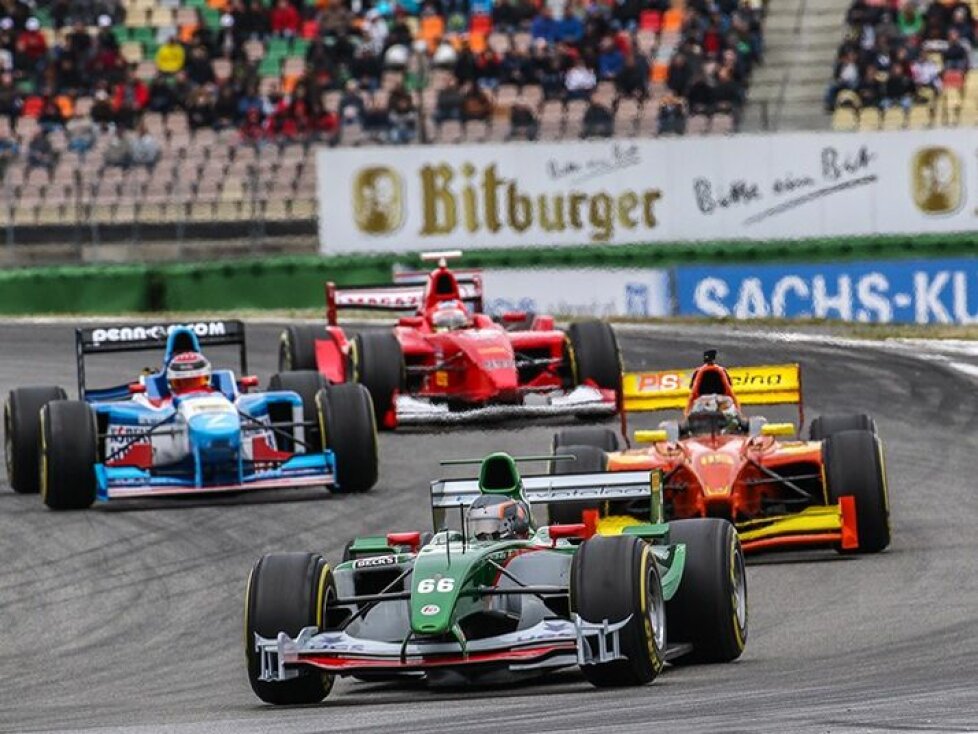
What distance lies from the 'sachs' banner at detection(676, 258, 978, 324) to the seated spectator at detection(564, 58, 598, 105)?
3965 millimetres

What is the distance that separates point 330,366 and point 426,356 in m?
1.27

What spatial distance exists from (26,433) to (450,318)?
527cm

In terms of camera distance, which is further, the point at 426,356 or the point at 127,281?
the point at 127,281

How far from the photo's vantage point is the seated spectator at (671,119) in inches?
1404

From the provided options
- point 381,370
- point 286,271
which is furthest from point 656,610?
point 286,271

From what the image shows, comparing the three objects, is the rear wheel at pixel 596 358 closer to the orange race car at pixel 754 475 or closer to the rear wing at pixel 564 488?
the orange race car at pixel 754 475

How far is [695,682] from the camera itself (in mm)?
10617

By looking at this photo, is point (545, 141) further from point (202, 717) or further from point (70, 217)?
point (202, 717)

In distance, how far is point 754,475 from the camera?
1559 cm

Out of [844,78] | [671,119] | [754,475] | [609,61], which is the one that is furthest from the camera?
[609,61]

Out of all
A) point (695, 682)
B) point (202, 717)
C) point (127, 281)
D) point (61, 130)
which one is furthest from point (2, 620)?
point (61, 130)

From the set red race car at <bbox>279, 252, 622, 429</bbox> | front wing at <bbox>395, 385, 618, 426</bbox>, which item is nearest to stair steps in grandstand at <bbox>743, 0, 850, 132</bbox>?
red race car at <bbox>279, 252, 622, 429</bbox>

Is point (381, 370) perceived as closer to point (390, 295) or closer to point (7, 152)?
point (390, 295)

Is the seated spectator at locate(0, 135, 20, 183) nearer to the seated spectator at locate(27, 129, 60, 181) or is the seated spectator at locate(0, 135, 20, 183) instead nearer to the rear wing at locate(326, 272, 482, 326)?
the seated spectator at locate(27, 129, 60, 181)
